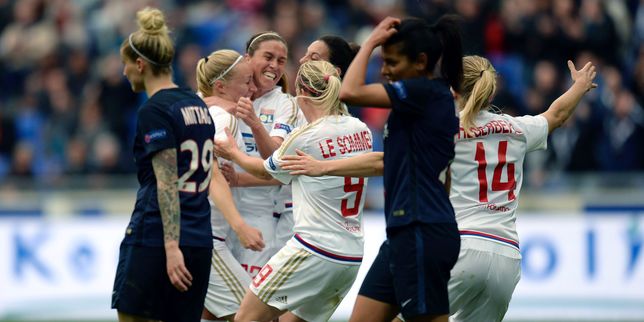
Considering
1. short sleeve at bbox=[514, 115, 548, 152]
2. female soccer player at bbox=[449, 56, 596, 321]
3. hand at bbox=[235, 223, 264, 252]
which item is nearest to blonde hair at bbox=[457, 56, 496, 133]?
female soccer player at bbox=[449, 56, 596, 321]

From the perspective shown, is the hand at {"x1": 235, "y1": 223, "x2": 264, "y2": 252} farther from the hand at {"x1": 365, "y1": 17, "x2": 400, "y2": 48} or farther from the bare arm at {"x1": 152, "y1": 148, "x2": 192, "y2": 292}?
the hand at {"x1": 365, "y1": 17, "x2": 400, "y2": 48}

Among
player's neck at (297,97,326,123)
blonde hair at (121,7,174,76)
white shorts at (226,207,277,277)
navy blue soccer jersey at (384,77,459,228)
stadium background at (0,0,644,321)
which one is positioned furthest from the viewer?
stadium background at (0,0,644,321)

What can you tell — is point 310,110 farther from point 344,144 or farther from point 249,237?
point 249,237

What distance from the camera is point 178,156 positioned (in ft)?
22.9

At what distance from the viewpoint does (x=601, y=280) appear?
1395 centimetres

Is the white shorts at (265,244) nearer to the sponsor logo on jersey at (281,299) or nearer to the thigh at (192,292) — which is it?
the sponsor logo on jersey at (281,299)

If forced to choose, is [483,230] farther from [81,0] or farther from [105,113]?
[81,0]

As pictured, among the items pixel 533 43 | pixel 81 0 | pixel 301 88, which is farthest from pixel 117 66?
pixel 301 88

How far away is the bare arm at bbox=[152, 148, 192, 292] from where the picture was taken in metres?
6.87

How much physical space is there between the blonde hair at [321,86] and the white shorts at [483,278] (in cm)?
126

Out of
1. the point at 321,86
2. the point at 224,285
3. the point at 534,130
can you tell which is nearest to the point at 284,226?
the point at 224,285

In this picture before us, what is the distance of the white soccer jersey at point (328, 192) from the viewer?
7918mm

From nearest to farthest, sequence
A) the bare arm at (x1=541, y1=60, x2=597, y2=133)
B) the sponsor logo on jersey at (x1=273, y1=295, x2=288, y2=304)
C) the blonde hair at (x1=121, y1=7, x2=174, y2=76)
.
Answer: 1. the blonde hair at (x1=121, y1=7, x2=174, y2=76)
2. the sponsor logo on jersey at (x1=273, y1=295, x2=288, y2=304)
3. the bare arm at (x1=541, y1=60, x2=597, y2=133)

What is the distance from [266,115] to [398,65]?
2475 mm
